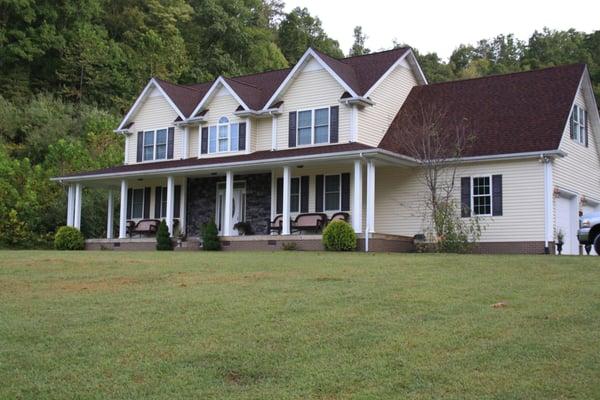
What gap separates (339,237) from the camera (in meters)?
22.8

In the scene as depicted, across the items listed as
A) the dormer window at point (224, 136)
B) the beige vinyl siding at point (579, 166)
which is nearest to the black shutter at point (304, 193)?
the dormer window at point (224, 136)

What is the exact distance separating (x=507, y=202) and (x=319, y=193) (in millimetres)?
6616

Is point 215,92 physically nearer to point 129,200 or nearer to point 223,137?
point 223,137

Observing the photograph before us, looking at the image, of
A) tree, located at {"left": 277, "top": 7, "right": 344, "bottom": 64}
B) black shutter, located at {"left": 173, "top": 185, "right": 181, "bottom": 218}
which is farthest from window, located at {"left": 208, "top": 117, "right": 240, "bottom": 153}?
tree, located at {"left": 277, "top": 7, "right": 344, "bottom": 64}

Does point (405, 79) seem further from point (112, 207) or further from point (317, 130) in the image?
point (112, 207)

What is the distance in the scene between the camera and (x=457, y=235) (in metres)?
22.2

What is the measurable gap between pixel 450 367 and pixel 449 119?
1982cm

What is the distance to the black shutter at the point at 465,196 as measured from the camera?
79.0 ft

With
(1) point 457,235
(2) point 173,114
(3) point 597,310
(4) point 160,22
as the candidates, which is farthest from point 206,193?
(4) point 160,22

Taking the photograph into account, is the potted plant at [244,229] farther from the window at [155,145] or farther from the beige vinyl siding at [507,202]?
the beige vinyl siding at [507,202]

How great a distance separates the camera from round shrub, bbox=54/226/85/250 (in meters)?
29.4

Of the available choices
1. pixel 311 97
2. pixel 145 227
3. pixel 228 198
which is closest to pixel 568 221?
pixel 311 97

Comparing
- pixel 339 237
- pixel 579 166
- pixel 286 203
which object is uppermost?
pixel 579 166

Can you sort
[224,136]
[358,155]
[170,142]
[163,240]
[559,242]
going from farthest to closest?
[170,142] → [224,136] → [163,240] → [559,242] → [358,155]
